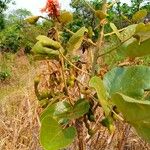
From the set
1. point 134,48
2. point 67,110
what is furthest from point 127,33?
point 67,110

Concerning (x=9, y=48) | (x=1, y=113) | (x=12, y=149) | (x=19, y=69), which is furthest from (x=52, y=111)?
(x=9, y=48)

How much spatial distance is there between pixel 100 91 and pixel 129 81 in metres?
0.05

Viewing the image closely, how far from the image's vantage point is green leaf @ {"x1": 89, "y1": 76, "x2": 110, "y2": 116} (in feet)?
1.93

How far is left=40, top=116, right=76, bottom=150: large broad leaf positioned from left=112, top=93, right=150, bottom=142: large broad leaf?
12 centimetres

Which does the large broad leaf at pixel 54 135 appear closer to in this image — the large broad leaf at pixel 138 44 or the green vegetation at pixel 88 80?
the green vegetation at pixel 88 80

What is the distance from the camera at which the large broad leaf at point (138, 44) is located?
61cm

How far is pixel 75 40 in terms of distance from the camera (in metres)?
0.67

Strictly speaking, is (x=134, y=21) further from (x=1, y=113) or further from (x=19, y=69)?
(x=19, y=69)

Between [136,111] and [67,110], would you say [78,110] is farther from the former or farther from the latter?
[136,111]

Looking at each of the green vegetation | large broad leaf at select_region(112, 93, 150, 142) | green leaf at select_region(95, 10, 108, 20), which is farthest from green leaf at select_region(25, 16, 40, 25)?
large broad leaf at select_region(112, 93, 150, 142)

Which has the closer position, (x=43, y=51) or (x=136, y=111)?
(x=136, y=111)

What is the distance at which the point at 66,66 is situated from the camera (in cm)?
72

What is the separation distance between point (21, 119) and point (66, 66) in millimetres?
3254

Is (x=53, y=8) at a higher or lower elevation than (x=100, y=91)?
higher
